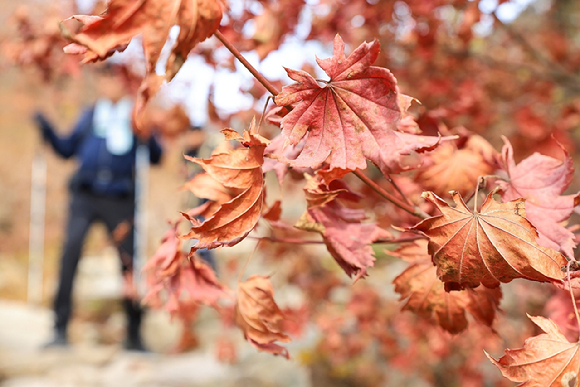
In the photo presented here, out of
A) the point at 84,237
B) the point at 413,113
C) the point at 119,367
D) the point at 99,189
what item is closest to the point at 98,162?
the point at 99,189

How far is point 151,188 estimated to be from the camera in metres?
11.1

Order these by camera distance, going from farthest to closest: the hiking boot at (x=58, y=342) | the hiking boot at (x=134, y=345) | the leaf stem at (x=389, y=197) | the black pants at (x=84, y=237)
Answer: the hiking boot at (x=134, y=345) < the black pants at (x=84, y=237) < the hiking boot at (x=58, y=342) < the leaf stem at (x=389, y=197)


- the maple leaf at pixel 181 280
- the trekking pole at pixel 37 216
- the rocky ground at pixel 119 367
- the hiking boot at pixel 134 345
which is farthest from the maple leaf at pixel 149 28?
the trekking pole at pixel 37 216

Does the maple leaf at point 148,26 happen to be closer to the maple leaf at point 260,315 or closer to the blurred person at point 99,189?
the maple leaf at point 260,315

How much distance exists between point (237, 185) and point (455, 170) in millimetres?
510

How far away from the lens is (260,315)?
2.76ft

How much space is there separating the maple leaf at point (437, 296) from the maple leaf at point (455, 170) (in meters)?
0.19

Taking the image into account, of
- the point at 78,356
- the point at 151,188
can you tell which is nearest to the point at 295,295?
the point at 78,356

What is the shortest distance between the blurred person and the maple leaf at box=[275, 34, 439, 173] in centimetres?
289

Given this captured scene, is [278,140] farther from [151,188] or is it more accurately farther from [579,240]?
[151,188]

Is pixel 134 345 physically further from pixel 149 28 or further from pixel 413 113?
pixel 149 28

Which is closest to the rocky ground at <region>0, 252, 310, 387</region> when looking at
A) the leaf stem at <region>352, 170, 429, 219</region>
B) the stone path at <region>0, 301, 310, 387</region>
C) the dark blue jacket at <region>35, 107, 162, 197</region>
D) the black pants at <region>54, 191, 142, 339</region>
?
the stone path at <region>0, 301, 310, 387</region>

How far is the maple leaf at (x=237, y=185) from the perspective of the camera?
1.90 feet

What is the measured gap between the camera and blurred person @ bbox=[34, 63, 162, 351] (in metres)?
3.25
